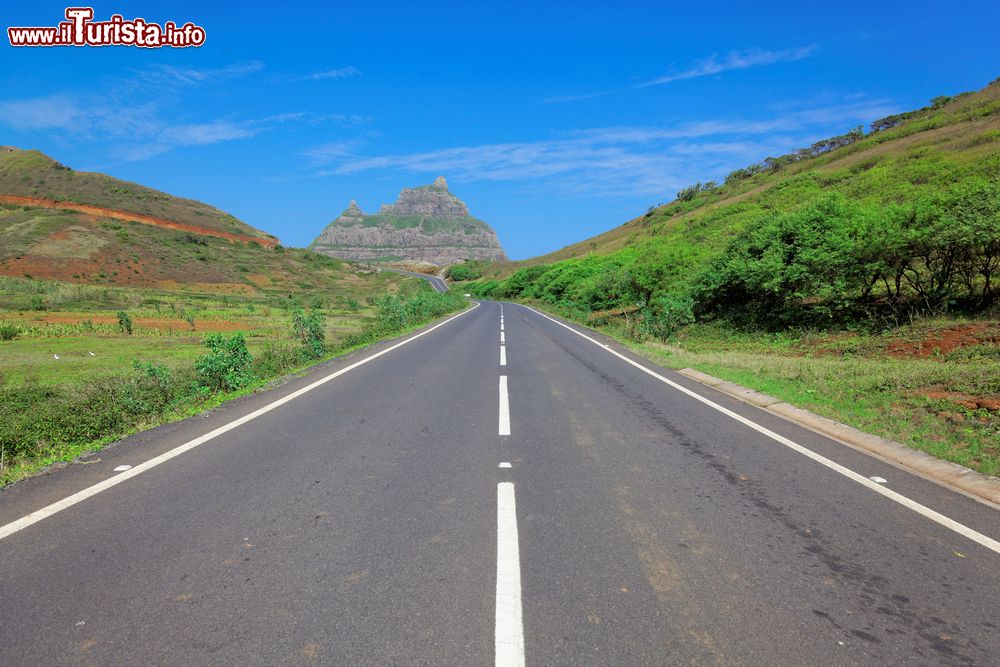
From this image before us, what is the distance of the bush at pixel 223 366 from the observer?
951 centimetres

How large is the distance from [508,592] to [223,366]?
8784 millimetres

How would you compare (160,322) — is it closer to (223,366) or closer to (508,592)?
(223,366)

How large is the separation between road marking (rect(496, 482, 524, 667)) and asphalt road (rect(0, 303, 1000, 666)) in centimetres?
1

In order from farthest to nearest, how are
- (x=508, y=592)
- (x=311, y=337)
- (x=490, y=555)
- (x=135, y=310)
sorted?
(x=135, y=310) < (x=311, y=337) < (x=490, y=555) < (x=508, y=592)

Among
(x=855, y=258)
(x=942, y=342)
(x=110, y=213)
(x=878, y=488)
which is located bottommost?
(x=878, y=488)

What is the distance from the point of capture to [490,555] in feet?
10.7

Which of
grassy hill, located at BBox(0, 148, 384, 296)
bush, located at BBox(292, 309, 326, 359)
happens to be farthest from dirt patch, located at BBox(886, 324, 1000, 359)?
grassy hill, located at BBox(0, 148, 384, 296)

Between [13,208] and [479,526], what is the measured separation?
94589mm

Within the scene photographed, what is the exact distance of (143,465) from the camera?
491 centimetres

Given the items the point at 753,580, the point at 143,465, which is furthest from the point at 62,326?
the point at 753,580

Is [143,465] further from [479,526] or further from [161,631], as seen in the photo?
[479,526]

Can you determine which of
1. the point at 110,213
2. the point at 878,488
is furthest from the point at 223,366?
the point at 110,213

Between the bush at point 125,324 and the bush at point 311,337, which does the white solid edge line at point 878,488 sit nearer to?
the bush at point 311,337

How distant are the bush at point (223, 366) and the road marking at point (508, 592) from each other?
301 inches
